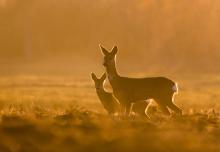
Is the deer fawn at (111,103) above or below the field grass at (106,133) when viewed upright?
above

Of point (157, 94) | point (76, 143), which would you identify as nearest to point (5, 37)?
point (157, 94)

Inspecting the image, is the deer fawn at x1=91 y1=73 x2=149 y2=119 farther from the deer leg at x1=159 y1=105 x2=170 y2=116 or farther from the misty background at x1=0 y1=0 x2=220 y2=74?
the misty background at x1=0 y1=0 x2=220 y2=74

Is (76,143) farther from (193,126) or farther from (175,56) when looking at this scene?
(175,56)

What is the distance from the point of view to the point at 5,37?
84.3 metres

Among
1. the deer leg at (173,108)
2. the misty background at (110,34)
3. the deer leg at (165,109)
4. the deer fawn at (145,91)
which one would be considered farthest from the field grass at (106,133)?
the misty background at (110,34)

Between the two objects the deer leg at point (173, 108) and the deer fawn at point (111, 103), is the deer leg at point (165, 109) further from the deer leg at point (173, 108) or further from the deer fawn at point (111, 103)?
the deer fawn at point (111, 103)

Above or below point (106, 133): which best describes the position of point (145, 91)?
above

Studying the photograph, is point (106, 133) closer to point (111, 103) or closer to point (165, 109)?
point (165, 109)

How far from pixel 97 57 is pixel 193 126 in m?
63.5

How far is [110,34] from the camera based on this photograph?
8569 centimetres

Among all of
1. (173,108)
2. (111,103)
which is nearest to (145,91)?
(173,108)

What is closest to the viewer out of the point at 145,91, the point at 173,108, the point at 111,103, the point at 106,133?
the point at 106,133

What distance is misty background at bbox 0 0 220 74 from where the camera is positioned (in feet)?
243

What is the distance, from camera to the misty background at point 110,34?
7394 centimetres
